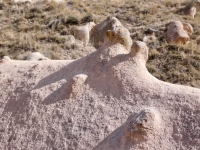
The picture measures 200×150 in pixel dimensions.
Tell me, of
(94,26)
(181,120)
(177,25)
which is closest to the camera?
(181,120)

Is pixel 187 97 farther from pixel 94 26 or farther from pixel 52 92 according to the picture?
pixel 94 26

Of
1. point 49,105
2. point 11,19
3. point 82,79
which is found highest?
point 82,79

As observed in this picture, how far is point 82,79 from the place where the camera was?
2.55m

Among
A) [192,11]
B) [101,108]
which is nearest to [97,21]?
[192,11]

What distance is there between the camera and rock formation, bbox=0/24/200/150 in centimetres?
193

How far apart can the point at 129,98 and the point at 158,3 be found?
26.7 ft

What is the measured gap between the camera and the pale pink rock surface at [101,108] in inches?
76.0

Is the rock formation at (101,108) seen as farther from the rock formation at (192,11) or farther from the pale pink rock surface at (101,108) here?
the rock formation at (192,11)

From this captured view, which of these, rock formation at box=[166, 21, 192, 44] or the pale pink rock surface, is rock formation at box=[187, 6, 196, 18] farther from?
the pale pink rock surface

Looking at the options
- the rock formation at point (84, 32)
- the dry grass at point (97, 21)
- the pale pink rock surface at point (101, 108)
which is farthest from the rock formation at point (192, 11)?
the pale pink rock surface at point (101, 108)

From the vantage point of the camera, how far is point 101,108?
2.31 m

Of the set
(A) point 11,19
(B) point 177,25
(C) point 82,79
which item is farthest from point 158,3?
(C) point 82,79

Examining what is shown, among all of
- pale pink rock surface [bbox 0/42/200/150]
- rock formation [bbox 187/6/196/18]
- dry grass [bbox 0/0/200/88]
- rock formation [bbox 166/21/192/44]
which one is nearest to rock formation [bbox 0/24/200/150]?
pale pink rock surface [bbox 0/42/200/150]

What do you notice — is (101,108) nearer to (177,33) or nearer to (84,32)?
(177,33)
